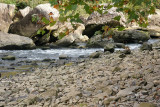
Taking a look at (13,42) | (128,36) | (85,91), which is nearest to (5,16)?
(13,42)

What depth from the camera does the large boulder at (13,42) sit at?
1348cm

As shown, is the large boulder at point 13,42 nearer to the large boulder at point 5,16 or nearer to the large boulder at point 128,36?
the large boulder at point 5,16

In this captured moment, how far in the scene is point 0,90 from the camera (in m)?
5.25

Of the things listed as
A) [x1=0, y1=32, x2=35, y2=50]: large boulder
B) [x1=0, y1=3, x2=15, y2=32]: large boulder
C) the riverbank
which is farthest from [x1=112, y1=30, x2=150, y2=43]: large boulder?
the riverbank

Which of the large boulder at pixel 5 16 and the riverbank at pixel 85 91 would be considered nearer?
the riverbank at pixel 85 91

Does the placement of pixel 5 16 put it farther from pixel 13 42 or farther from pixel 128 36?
pixel 128 36

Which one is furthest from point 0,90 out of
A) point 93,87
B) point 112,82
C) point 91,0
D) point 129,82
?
point 91,0

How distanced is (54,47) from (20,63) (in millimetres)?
5826

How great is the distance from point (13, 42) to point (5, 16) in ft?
17.8

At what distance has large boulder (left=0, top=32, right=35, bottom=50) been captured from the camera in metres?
13.5

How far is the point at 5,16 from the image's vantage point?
18.0 meters

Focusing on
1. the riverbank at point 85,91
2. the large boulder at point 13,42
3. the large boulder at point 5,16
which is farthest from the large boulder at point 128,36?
the riverbank at point 85,91

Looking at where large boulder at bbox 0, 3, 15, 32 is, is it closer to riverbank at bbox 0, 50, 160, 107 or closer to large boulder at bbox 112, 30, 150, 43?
large boulder at bbox 112, 30, 150, 43

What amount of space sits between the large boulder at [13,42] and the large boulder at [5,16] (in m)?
3.81
